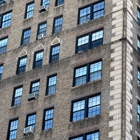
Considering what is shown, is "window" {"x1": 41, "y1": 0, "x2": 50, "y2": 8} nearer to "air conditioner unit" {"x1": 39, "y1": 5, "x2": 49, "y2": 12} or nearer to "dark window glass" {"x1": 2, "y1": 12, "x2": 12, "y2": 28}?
"air conditioner unit" {"x1": 39, "y1": 5, "x2": 49, "y2": 12}

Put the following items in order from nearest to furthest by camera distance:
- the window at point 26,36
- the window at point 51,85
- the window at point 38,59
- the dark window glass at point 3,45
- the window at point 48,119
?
the window at point 48,119, the window at point 51,85, the window at point 38,59, the window at point 26,36, the dark window glass at point 3,45

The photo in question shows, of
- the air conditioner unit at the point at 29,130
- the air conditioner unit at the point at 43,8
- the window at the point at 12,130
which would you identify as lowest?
the air conditioner unit at the point at 29,130

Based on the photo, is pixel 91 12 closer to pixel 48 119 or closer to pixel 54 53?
pixel 54 53

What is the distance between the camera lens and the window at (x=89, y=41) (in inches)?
2250

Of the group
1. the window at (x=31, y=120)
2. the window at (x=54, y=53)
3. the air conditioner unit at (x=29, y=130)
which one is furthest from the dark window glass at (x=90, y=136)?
the window at (x=54, y=53)

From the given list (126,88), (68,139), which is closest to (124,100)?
(126,88)

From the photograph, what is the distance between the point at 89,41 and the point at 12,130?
10.2m

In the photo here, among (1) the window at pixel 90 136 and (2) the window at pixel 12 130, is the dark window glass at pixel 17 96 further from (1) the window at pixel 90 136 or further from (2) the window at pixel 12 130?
(1) the window at pixel 90 136

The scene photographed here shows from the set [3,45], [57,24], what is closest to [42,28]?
[57,24]

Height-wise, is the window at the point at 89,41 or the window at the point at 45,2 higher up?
the window at the point at 45,2

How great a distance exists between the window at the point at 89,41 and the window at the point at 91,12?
192 cm

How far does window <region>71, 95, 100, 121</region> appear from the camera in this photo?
5325 centimetres

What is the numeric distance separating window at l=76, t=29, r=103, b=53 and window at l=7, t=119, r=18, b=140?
8.33m

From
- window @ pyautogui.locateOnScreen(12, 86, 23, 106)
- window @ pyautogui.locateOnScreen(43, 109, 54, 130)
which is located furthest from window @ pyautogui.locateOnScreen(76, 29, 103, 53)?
window @ pyautogui.locateOnScreen(12, 86, 23, 106)
